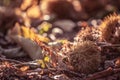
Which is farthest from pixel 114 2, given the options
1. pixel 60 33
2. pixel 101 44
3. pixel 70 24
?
pixel 101 44

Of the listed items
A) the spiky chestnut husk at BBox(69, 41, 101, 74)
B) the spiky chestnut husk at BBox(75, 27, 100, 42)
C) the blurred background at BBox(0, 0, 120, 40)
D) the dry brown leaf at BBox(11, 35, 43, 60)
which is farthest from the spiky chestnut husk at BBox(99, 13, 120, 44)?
the blurred background at BBox(0, 0, 120, 40)

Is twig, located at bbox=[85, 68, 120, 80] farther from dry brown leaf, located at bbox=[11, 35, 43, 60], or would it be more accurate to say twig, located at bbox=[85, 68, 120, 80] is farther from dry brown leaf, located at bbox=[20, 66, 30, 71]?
dry brown leaf, located at bbox=[11, 35, 43, 60]

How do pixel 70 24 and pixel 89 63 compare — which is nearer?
pixel 89 63

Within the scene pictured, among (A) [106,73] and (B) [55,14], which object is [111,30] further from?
(B) [55,14]

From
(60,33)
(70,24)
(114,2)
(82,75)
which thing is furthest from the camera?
(114,2)

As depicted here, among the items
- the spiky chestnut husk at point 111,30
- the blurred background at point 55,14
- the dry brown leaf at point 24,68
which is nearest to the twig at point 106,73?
the spiky chestnut husk at point 111,30

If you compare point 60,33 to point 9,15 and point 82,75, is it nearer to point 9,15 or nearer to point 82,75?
point 9,15
